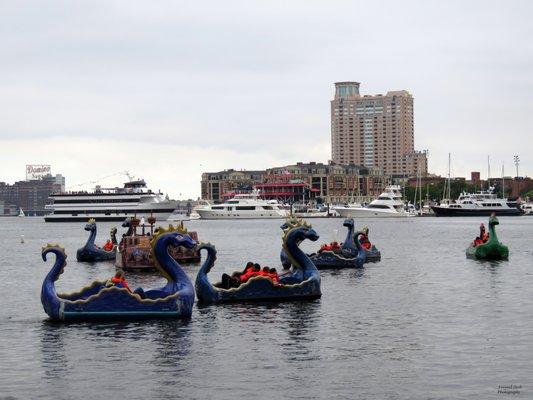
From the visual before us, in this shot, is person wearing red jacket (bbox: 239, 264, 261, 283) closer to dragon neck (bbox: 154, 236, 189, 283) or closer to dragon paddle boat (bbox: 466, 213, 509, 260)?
dragon neck (bbox: 154, 236, 189, 283)

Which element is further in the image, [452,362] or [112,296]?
[112,296]

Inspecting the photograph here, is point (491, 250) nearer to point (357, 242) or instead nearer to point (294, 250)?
point (357, 242)

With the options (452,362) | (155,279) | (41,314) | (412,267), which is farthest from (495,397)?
(412,267)

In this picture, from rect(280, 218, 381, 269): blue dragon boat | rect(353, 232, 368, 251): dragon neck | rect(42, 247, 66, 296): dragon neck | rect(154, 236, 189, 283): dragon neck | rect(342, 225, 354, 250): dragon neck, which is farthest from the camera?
rect(342, 225, 354, 250): dragon neck

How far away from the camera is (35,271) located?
67625 mm

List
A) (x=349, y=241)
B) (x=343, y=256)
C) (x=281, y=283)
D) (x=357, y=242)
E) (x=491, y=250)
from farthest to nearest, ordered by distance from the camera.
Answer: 1. (x=491, y=250)
2. (x=349, y=241)
3. (x=357, y=242)
4. (x=343, y=256)
5. (x=281, y=283)

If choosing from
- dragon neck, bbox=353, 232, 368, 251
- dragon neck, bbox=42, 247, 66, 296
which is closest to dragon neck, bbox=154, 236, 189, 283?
dragon neck, bbox=42, 247, 66, 296

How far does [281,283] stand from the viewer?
144 feet

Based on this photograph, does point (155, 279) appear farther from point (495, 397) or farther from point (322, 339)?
point (495, 397)

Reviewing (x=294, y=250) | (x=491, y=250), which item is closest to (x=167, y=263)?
(x=294, y=250)

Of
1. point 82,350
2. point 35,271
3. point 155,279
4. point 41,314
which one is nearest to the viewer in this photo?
point 82,350

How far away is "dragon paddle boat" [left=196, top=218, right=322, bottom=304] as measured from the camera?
137ft

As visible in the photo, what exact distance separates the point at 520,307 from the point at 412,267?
25670 millimetres

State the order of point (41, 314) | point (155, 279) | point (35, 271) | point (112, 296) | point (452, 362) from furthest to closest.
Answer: point (35, 271) < point (155, 279) < point (41, 314) < point (112, 296) < point (452, 362)
